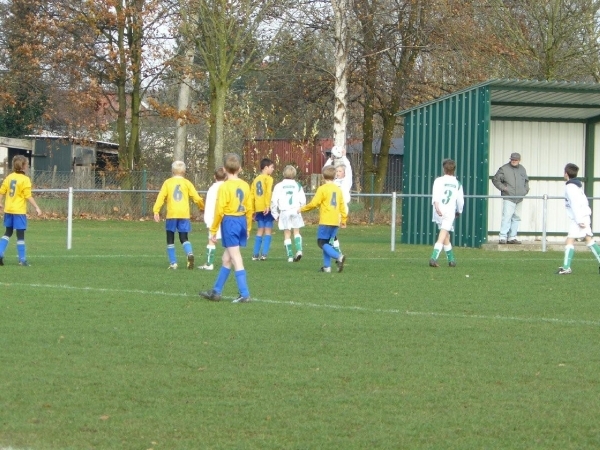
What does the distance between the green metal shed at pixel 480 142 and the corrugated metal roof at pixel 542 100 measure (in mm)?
21

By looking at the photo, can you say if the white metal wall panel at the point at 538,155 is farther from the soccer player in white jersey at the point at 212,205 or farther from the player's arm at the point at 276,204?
the soccer player in white jersey at the point at 212,205

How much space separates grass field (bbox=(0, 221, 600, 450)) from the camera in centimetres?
643

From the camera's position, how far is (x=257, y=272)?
53.1 ft

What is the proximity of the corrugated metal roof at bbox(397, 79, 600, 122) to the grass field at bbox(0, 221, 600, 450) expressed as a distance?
7548mm

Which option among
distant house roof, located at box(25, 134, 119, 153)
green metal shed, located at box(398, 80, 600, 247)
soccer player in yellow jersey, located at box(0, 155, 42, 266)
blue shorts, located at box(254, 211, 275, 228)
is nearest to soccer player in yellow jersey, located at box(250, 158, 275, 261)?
blue shorts, located at box(254, 211, 275, 228)

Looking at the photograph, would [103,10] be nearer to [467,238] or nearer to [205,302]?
[467,238]

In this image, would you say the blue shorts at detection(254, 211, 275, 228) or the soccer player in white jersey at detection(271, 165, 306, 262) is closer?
the soccer player in white jersey at detection(271, 165, 306, 262)

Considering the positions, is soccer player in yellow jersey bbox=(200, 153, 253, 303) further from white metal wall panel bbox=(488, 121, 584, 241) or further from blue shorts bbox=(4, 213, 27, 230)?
white metal wall panel bbox=(488, 121, 584, 241)

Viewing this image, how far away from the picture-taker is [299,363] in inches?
334

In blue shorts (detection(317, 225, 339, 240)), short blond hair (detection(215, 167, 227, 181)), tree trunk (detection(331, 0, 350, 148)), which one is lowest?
blue shorts (detection(317, 225, 339, 240))

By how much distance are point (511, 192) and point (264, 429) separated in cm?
1751

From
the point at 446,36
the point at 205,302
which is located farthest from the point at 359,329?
the point at 446,36

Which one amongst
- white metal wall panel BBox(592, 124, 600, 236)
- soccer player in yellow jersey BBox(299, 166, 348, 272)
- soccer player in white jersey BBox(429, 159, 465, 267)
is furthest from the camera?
white metal wall panel BBox(592, 124, 600, 236)

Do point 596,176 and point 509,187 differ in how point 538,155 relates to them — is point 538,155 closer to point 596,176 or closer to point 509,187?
point 596,176
